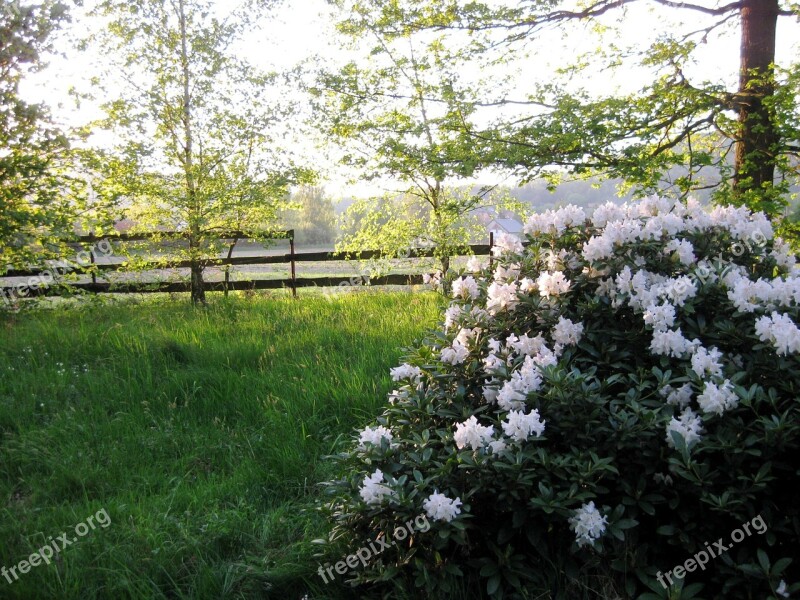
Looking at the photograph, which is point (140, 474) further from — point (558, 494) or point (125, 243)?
point (125, 243)

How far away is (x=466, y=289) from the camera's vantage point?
11.1ft

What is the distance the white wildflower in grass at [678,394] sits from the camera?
239cm

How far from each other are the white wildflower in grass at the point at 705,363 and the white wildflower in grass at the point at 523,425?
0.68 m

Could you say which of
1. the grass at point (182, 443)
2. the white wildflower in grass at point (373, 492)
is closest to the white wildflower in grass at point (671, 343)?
the white wildflower in grass at point (373, 492)

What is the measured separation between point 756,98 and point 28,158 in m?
7.28

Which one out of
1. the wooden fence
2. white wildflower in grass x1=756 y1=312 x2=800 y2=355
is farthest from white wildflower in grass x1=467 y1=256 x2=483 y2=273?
the wooden fence

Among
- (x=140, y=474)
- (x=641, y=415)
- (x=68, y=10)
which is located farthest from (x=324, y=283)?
(x=641, y=415)

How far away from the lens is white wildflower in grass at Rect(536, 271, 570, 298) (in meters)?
2.84

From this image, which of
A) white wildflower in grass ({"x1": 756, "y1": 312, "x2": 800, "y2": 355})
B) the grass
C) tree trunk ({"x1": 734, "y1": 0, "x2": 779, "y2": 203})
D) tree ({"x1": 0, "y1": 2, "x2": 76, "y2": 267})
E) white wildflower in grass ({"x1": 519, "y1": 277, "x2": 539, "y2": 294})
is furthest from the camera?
tree trunk ({"x1": 734, "y1": 0, "x2": 779, "y2": 203})

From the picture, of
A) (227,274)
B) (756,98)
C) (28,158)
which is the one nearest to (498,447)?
(28,158)

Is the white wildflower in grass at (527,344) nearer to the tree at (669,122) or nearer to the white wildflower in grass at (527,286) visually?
the white wildflower in grass at (527,286)

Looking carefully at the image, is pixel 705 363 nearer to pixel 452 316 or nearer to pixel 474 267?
pixel 452 316

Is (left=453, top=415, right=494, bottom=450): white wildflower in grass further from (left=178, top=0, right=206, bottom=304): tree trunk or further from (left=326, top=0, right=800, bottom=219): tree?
(left=178, top=0, right=206, bottom=304): tree trunk
